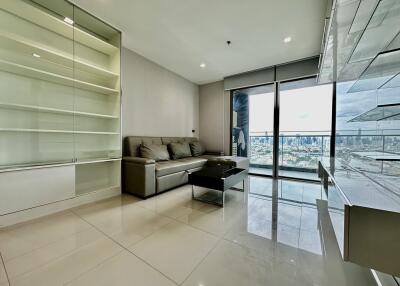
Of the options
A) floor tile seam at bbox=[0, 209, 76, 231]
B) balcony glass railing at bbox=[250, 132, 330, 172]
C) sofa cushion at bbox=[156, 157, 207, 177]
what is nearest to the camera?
floor tile seam at bbox=[0, 209, 76, 231]

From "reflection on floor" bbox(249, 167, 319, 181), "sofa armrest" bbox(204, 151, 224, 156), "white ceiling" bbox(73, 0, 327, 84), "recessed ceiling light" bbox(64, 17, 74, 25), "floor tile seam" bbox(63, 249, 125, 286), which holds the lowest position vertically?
"floor tile seam" bbox(63, 249, 125, 286)

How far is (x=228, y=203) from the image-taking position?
2488mm

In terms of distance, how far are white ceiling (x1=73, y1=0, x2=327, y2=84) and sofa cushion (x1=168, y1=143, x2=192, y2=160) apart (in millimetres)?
1924

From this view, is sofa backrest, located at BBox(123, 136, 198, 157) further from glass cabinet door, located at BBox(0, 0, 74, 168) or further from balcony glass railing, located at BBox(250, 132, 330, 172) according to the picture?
balcony glass railing, located at BBox(250, 132, 330, 172)

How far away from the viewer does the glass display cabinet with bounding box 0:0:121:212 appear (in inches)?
77.6

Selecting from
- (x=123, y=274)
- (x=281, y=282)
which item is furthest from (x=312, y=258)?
(x=123, y=274)

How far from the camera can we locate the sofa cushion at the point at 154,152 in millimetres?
3144

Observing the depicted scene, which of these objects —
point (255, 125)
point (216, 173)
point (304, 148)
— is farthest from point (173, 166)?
point (304, 148)

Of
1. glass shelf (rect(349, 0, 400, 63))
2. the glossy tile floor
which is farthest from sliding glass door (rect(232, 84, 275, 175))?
glass shelf (rect(349, 0, 400, 63))

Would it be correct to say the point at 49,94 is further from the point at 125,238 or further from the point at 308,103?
the point at 308,103

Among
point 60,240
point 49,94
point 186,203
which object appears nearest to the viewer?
point 60,240

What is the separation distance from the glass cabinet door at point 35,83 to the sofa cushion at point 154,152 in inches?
42.5

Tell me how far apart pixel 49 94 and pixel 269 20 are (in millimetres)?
3272

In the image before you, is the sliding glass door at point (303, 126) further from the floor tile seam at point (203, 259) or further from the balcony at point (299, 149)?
the floor tile seam at point (203, 259)
